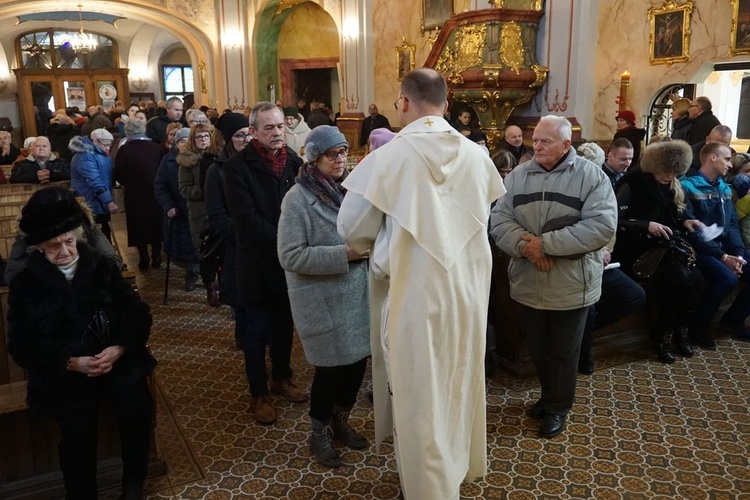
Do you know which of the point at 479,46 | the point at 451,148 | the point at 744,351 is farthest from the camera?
the point at 479,46

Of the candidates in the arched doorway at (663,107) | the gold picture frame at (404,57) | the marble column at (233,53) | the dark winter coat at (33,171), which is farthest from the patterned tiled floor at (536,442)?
the marble column at (233,53)

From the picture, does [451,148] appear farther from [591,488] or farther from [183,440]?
[183,440]

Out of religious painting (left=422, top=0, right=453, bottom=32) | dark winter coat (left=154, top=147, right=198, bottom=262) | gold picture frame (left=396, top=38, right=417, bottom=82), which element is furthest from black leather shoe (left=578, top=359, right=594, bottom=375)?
gold picture frame (left=396, top=38, right=417, bottom=82)

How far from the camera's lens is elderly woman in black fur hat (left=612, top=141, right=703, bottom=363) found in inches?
163

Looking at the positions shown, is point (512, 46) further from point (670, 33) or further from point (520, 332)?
point (520, 332)

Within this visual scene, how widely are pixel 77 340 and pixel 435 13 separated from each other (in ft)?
34.8

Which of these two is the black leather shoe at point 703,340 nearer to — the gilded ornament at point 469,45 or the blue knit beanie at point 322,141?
the blue knit beanie at point 322,141

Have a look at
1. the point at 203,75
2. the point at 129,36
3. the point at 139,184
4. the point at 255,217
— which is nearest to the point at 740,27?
the point at 255,217

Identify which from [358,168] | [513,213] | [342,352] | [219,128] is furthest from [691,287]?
[219,128]

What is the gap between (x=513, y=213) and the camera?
3.39 metres

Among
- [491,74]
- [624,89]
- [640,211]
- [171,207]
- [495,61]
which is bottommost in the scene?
[171,207]

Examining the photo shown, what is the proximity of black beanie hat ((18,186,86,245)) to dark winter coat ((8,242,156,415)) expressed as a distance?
10cm

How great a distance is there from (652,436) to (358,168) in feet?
7.26

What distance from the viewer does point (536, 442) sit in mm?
3303
